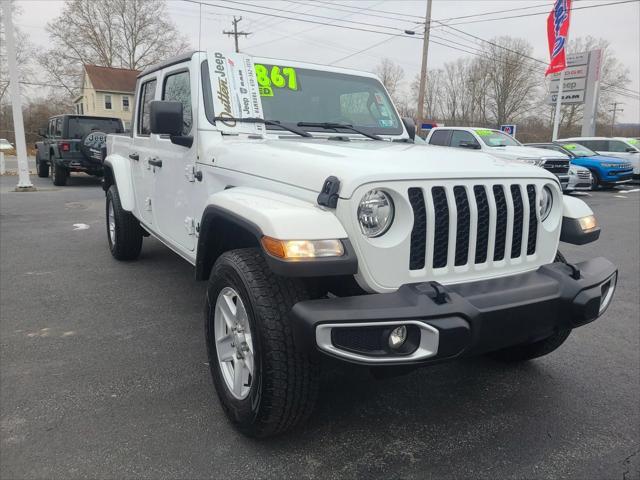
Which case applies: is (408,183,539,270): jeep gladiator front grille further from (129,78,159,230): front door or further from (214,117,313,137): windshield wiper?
(129,78,159,230): front door

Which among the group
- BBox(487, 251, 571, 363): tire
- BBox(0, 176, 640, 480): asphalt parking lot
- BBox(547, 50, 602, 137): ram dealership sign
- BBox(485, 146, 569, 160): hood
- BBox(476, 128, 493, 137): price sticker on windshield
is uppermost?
BBox(547, 50, 602, 137): ram dealership sign

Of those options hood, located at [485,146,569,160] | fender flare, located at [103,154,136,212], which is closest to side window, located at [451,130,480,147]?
hood, located at [485,146,569,160]

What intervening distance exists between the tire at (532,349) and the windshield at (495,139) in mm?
9968

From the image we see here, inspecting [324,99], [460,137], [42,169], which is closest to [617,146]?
[460,137]

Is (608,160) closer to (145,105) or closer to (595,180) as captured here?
(595,180)

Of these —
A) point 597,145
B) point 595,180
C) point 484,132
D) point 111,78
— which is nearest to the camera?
point 484,132

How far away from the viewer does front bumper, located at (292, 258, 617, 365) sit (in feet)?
6.00

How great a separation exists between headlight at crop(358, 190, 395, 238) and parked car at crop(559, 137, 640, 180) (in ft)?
60.0

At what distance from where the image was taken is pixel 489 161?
258cm

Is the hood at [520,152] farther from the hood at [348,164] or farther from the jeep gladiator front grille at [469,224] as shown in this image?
the jeep gladiator front grille at [469,224]

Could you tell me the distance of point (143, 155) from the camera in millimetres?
4473

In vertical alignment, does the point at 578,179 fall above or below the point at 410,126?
below

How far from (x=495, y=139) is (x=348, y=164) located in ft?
37.9

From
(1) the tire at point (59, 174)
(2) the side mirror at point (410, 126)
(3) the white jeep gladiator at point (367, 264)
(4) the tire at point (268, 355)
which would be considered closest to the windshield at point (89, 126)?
(1) the tire at point (59, 174)
